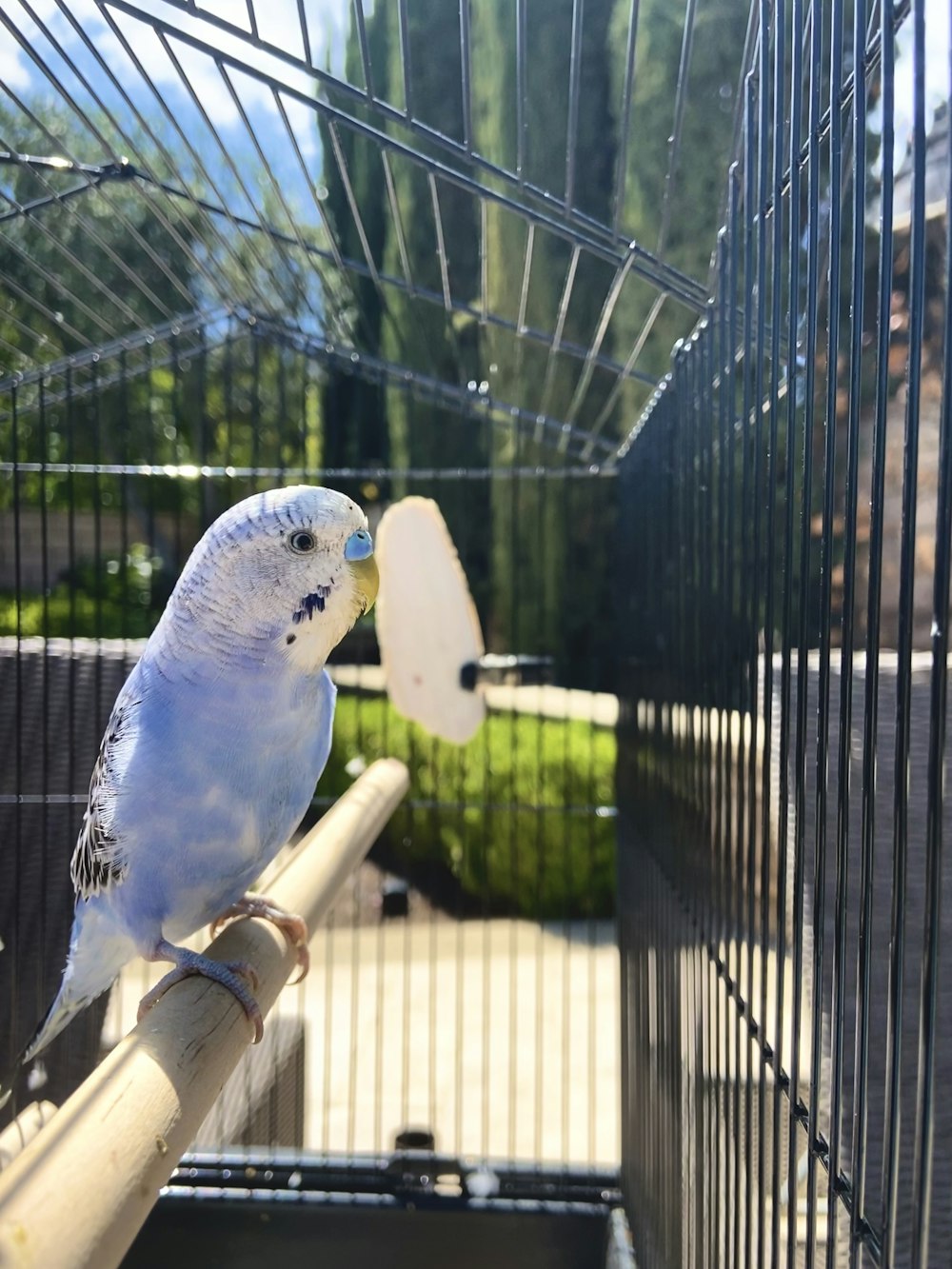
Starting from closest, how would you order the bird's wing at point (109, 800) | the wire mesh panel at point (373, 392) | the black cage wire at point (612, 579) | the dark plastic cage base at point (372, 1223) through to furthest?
the black cage wire at point (612, 579), the bird's wing at point (109, 800), the wire mesh panel at point (373, 392), the dark plastic cage base at point (372, 1223)

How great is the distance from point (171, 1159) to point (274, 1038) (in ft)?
5.26

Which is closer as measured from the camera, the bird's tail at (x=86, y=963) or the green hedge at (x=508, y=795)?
the bird's tail at (x=86, y=963)

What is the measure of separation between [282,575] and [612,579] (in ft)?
5.69

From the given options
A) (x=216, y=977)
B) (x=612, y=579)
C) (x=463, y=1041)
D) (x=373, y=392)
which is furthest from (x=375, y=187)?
(x=216, y=977)

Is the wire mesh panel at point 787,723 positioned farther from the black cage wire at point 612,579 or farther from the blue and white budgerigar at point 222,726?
the blue and white budgerigar at point 222,726

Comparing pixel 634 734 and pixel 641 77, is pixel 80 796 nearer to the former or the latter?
pixel 634 734

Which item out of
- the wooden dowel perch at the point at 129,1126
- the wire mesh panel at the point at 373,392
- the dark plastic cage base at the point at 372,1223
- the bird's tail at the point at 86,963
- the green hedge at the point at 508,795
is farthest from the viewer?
the green hedge at the point at 508,795

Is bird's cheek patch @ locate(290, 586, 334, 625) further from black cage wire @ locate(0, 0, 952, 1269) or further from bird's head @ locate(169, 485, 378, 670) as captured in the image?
black cage wire @ locate(0, 0, 952, 1269)

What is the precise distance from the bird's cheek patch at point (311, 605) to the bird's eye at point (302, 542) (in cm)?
4

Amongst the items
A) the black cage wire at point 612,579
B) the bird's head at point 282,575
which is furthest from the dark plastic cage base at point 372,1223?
the bird's head at point 282,575

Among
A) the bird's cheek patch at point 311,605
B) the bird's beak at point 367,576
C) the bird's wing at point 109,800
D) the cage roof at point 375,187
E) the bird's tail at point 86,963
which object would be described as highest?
the cage roof at point 375,187

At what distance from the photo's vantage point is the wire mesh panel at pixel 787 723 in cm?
53

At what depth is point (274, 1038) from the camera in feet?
7.11

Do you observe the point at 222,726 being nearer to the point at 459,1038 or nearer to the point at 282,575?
the point at 282,575
